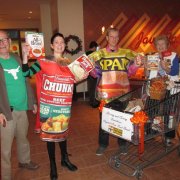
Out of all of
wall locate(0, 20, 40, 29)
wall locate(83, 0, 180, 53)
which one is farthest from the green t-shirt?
wall locate(0, 20, 40, 29)

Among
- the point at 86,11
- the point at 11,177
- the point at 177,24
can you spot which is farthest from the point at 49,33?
the point at 11,177

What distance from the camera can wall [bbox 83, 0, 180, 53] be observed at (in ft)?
23.1

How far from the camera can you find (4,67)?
2.36m

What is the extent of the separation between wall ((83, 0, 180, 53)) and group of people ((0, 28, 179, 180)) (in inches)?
166

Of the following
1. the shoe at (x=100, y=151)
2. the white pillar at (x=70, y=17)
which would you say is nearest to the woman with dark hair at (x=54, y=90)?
the shoe at (x=100, y=151)

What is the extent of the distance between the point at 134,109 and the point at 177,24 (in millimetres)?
6229

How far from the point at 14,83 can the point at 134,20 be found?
Answer: 5.82 metres

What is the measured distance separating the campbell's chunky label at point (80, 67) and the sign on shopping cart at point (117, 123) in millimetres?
449

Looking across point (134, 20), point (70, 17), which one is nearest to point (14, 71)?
point (70, 17)

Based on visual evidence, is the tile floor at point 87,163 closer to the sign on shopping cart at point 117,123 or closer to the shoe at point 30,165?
the shoe at point 30,165

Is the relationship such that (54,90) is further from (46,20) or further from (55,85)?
(46,20)

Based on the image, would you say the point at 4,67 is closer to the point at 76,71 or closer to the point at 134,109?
the point at 76,71

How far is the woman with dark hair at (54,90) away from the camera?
2441 mm

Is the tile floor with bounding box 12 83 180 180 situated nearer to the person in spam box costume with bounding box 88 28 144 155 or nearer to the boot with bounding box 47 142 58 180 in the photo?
the boot with bounding box 47 142 58 180
